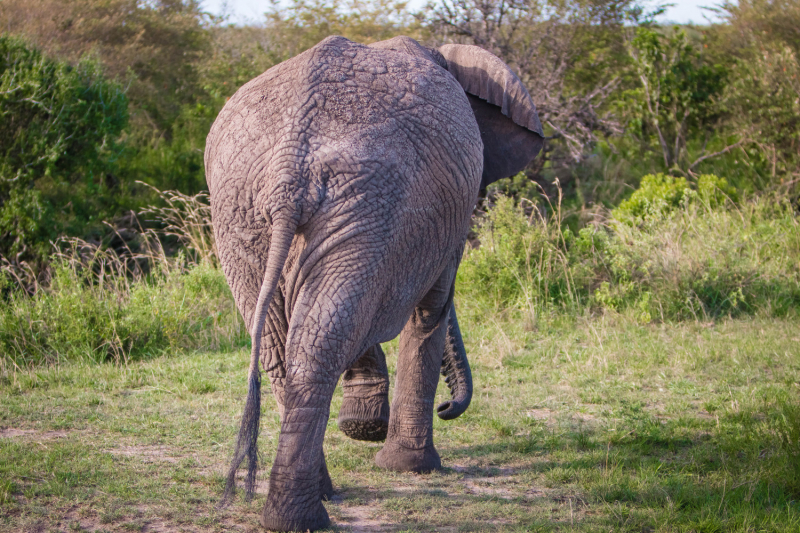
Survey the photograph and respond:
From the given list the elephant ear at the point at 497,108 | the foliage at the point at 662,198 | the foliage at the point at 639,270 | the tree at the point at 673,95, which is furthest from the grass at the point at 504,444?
the tree at the point at 673,95

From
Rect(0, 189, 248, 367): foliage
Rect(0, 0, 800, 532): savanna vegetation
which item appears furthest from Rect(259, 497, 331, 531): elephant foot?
Rect(0, 189, 248, 367): foliage

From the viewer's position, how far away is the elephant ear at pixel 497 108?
12.8 ft

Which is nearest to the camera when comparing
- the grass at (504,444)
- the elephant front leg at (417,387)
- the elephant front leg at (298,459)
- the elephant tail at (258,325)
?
the elephant tail at (258,325)

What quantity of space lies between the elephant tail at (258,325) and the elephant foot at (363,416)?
102 cm

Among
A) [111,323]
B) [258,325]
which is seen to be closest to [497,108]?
[258,325]

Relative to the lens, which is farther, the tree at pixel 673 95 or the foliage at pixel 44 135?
the tree at pixel 673 95

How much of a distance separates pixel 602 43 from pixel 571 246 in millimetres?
8638

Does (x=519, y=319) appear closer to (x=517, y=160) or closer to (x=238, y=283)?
(x=517, y=160)

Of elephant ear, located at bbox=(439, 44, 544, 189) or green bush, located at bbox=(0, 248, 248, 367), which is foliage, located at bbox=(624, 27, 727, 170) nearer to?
green bush, located at bbox=(0, 248, 248, 367)

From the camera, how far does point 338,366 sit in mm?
2938

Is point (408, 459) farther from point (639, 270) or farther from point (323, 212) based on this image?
point (639, 270)

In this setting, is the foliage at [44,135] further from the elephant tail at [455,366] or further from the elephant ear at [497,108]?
the elephant ear at [497,108]

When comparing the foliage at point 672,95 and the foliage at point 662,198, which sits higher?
the foliage at point 672,95

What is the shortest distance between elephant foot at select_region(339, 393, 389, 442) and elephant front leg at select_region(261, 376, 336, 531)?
38.9 inches
